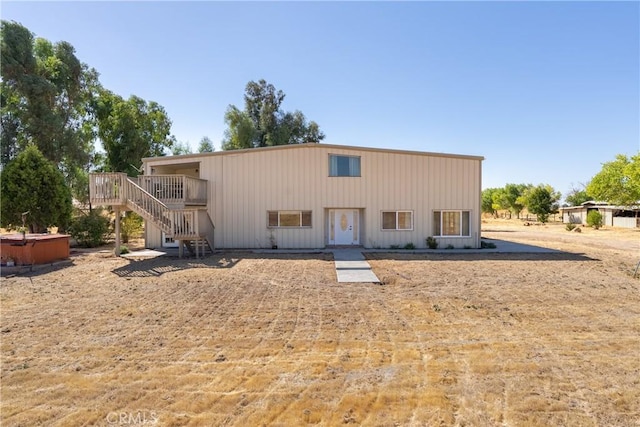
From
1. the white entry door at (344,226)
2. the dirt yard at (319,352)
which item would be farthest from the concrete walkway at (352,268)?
the white entry door at (344,226)

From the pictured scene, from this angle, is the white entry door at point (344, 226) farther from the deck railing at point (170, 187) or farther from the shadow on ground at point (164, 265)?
the deck railing at point (170, 187)

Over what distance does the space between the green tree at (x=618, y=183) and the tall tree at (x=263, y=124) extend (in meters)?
29.8

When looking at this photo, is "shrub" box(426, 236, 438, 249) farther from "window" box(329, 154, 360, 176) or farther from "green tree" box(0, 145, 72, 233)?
"green tree" box(0, 145, 72, 233)

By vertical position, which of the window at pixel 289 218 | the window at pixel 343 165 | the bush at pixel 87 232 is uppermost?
the window at pixel 343 165

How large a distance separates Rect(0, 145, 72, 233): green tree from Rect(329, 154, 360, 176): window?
46.2ft

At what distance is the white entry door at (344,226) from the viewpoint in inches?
650

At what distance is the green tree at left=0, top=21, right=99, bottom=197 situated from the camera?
2044 centimetres

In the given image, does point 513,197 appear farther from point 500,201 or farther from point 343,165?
point 343,165

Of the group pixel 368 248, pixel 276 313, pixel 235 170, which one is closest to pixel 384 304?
pixel 276 313

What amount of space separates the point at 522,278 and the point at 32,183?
21.4 meters

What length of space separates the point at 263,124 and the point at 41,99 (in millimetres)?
18588

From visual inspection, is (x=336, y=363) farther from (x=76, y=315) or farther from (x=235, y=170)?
(x=235, y=170)

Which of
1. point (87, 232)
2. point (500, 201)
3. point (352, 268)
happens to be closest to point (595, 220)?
point (500, 201)

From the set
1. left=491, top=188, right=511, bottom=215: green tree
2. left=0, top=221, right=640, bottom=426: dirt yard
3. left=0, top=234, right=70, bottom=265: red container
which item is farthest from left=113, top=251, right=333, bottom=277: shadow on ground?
left=491, top=188, right=511, bottom=215: green tree
